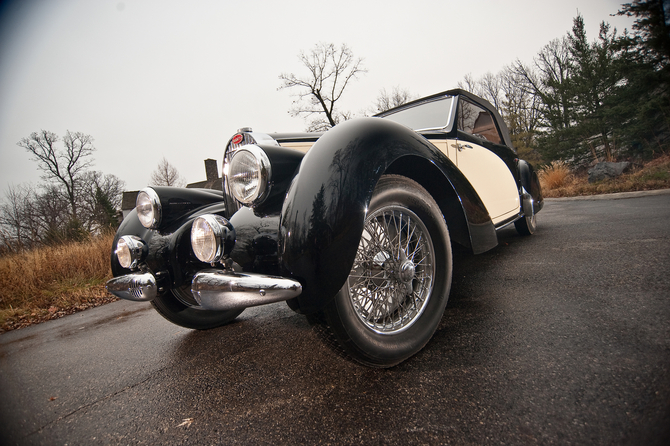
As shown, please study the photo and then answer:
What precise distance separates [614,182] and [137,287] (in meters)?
12.7

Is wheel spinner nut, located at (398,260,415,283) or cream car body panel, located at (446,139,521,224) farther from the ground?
cream car body panel, located at (446,139,521,224)

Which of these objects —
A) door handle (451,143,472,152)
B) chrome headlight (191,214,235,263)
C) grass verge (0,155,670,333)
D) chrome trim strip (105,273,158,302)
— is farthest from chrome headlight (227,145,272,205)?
grass verge (0,155,670,333)

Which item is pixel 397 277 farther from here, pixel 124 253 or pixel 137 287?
pixel 124 253

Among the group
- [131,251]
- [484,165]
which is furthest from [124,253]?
[484,165]

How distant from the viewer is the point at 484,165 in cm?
302

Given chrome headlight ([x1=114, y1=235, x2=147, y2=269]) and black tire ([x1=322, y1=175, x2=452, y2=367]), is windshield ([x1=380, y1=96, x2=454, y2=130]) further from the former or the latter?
chrome headlight ([x1=114, y1=235, x2=147, y2=269])

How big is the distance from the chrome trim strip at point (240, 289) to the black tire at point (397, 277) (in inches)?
9.8

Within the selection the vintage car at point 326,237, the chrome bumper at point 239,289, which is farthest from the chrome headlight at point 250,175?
the chrome bumper at point 239,289

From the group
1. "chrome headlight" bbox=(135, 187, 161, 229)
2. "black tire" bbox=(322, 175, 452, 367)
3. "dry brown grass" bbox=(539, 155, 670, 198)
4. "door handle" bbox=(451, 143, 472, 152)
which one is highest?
"door handle" bbox=(451, 143, 472, 152)

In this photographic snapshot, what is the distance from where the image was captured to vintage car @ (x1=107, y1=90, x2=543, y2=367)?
3.73ft

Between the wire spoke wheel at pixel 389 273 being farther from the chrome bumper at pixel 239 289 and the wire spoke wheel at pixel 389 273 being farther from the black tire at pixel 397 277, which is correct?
the chrome bumper at pixel 239 289

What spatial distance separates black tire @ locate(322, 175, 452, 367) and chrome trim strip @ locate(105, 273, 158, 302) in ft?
3.05

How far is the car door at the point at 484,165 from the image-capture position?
8.96ft

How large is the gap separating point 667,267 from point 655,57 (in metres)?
13.0
